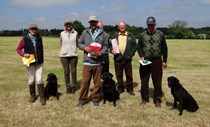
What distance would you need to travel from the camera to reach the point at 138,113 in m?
7.48

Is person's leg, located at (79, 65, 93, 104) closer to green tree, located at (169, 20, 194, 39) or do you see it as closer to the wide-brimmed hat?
the wide-brimmed hat

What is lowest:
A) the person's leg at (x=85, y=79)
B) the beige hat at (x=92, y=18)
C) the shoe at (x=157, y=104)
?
the shoe at (x=157, y=104)

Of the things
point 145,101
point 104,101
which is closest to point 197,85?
point 145,101

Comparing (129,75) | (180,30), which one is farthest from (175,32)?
(129,75)

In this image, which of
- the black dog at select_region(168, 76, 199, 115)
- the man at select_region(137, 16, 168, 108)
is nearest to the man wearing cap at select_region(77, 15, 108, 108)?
the man at select_region(137, 16, 168, 108)

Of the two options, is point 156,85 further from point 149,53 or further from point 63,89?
point 63,89

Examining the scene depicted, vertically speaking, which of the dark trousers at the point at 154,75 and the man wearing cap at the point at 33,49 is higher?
the man wearing cap at the point at 33,49

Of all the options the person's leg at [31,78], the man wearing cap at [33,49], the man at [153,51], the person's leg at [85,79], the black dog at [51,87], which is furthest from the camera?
the black dog at [51,87]

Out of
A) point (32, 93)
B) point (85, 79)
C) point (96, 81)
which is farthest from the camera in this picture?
point (32, 93)

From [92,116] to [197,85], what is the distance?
18.5ft

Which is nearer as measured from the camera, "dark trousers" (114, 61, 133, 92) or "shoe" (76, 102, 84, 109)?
"shoe" (76, 102, 84, 109)

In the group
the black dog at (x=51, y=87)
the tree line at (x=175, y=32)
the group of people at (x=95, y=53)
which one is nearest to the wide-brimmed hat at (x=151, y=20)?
the group of people at (x=95, y=53)

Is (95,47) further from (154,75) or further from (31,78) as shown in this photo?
(31,78)

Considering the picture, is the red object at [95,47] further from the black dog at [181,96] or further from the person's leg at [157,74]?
the black dog at [181,96]
